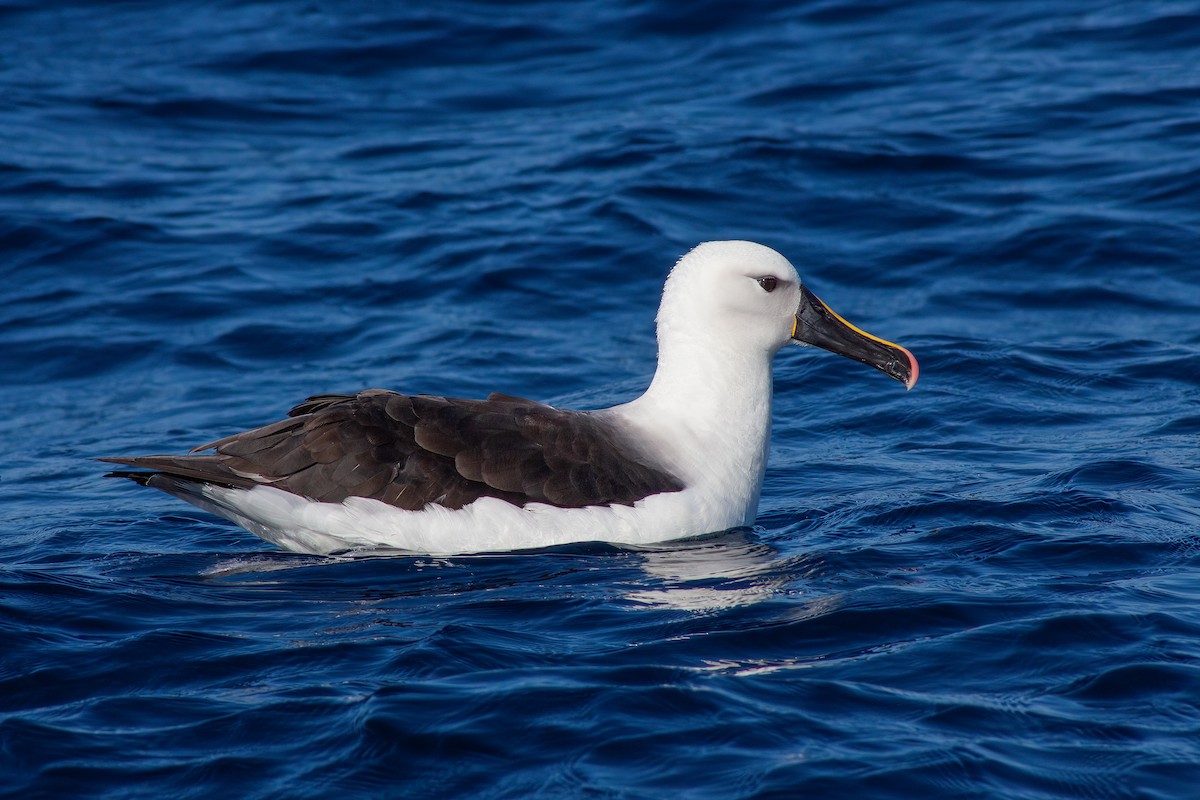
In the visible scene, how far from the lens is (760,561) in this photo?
7.93 m

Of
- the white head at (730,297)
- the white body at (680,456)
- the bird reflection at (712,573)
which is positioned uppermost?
the white head at (730,297)

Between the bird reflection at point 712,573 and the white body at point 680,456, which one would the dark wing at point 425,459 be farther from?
the bird reflection at point 712,573

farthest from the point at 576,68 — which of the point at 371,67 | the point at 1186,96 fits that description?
the point at 1186,96

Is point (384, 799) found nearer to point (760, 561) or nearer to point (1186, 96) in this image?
point (760, 561)

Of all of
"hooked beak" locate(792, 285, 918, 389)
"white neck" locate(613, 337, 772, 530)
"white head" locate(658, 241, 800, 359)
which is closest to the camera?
"white neck" locate(613, 337, 772, 530)

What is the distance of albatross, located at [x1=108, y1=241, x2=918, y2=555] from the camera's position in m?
7.95

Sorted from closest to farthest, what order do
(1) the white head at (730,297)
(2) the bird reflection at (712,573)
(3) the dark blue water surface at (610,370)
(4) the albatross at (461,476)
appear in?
(3) the dark blue water surface at (610,370), (2) the bird reflection at (712,573), (4) the albatross at (461,476), (1) the white head at (730,297)

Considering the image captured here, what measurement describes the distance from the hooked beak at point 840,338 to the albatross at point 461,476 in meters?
0.85

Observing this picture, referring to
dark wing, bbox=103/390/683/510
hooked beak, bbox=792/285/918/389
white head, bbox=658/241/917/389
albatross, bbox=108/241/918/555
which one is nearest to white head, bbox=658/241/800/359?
white head, bbox=658/241/917/389

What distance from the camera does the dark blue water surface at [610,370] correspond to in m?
5.75

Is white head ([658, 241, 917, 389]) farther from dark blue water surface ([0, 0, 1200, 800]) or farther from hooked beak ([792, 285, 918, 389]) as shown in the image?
dark blue water surface ([0, 0, 1200, 800])

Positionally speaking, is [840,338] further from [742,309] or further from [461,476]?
[461,476]

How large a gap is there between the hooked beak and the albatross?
85 cm

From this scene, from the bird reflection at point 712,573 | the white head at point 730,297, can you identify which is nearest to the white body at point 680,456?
the white head at point 730,297
